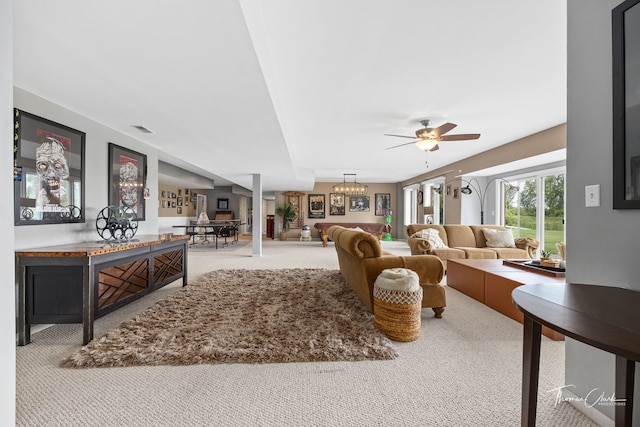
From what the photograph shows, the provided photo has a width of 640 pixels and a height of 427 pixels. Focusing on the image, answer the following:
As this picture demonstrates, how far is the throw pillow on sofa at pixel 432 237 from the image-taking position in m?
5.13

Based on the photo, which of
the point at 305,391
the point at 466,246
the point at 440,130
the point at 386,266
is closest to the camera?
the point at 305,391

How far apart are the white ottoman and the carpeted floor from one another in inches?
4.3

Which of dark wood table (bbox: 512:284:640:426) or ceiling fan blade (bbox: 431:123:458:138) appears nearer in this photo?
dark wood table (bbox: 512:284:640:426)

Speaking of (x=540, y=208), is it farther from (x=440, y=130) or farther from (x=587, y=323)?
(x=587, y=323)

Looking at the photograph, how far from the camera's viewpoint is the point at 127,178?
158 inches

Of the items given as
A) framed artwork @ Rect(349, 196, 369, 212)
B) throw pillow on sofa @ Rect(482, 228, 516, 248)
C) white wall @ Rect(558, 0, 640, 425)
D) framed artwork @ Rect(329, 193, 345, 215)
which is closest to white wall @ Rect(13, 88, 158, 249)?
white wall @ Rect(558, 0, 640, 425)

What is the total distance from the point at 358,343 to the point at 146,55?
273 cm

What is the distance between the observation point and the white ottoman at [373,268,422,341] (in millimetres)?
2393

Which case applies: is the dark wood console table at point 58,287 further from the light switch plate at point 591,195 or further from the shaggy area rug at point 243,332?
the light switch plate at point 591,195

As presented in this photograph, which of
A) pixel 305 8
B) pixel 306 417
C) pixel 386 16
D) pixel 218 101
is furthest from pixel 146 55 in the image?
pixel 306 417

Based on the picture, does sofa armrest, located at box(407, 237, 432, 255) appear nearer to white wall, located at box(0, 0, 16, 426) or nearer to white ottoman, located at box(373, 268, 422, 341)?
white ottoman, located at box(373, 268, 422, 341)

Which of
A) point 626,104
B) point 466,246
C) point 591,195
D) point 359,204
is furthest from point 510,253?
point 359,204

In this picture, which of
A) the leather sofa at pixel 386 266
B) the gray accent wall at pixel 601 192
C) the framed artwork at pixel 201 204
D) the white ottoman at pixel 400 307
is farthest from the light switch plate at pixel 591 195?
the framed artwork at pixel 201 204

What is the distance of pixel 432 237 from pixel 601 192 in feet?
12.8
